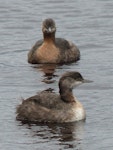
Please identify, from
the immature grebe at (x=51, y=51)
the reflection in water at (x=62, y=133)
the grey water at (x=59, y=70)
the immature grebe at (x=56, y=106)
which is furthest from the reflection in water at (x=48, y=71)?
the reflection in water at (x=62, y=133)

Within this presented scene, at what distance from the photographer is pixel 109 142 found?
16750 millimetres

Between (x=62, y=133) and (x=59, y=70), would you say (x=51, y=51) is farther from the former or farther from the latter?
(x=62, y=133)

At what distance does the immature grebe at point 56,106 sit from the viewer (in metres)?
18.4

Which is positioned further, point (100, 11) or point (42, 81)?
point (100, 11)

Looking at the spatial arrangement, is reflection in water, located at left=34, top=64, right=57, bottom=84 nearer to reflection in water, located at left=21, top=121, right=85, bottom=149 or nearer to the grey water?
the grey water

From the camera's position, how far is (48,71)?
74.7ft

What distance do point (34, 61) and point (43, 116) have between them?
543 cm

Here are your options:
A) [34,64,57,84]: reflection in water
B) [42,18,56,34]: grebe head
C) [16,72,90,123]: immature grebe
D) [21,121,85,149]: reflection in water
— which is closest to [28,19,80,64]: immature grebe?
[42,18,56,34]: grebe head

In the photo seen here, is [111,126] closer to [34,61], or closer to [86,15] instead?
[34,61]

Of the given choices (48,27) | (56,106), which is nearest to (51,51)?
(48,27)

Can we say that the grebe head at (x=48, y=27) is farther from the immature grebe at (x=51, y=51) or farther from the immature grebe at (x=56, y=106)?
the immature grebe at (x=56, y=106)

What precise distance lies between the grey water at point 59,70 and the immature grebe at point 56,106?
0.63ft

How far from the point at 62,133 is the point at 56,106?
95 cm

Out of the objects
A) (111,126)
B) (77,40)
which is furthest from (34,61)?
(111,126)
